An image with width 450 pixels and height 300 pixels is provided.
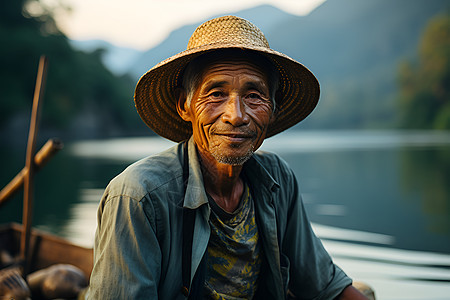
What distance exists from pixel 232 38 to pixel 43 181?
43.5ft

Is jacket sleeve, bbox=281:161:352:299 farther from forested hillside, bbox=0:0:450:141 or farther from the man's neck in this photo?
forested hillside, bbox=0:0:450:141

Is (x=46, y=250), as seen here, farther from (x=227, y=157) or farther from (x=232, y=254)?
(x=227, y=157)

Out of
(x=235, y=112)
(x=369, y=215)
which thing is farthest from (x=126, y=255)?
(x=369, y=215)

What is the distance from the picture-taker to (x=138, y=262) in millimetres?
1465

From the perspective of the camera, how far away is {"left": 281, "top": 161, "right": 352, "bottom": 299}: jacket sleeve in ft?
6.52

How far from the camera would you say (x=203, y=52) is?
1.73 m

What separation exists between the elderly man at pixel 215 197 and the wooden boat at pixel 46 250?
2.36 m

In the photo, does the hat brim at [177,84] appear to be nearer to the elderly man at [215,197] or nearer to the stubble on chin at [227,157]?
the elderly man at [215,197]

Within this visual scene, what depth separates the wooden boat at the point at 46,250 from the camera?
402cm

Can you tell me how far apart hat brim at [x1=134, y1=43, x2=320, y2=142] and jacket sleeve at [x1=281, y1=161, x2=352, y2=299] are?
0.35 m

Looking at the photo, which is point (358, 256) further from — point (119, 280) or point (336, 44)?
point (336, 44)

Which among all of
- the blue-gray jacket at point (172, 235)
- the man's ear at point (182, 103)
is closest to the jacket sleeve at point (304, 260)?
the blue-gray jacket at point (172, 235)

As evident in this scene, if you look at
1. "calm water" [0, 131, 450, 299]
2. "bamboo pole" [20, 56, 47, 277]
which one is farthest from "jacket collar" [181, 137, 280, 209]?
"calm water" [0, 131, 450, 299]

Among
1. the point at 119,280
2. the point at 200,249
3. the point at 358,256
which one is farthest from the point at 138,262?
the point at 358,256
